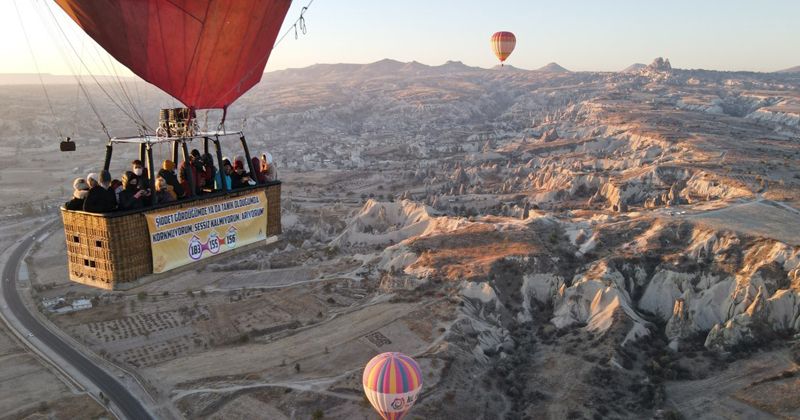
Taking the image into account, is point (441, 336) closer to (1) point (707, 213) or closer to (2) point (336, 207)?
(1) point (707, 213)

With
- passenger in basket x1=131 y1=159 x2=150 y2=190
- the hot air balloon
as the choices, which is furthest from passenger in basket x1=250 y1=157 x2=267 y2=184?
passenger in basket x1=131 y1=159 x2=150 y2=190

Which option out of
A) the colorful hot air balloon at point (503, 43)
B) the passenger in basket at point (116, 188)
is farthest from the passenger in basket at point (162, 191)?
the colorful hot air balloon at point (503, 43)

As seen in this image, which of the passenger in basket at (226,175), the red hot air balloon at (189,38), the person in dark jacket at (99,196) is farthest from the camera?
the passenger in basket at (226,175)

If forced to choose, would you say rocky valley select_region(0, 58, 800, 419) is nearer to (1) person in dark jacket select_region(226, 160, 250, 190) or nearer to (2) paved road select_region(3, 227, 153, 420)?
(2) paved road select_region(3, 227, 153, 420)

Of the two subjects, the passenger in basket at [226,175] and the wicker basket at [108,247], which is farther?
the passenger in basket at [226,175]

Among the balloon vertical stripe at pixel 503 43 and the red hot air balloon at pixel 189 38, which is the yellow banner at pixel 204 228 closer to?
the red hot air balloon at pixel 189 38

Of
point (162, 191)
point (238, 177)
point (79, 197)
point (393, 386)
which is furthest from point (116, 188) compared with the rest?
point (393, 386)

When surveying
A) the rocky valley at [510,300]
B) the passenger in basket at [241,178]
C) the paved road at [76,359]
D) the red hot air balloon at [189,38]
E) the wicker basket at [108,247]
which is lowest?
the paved road at [76,359]
